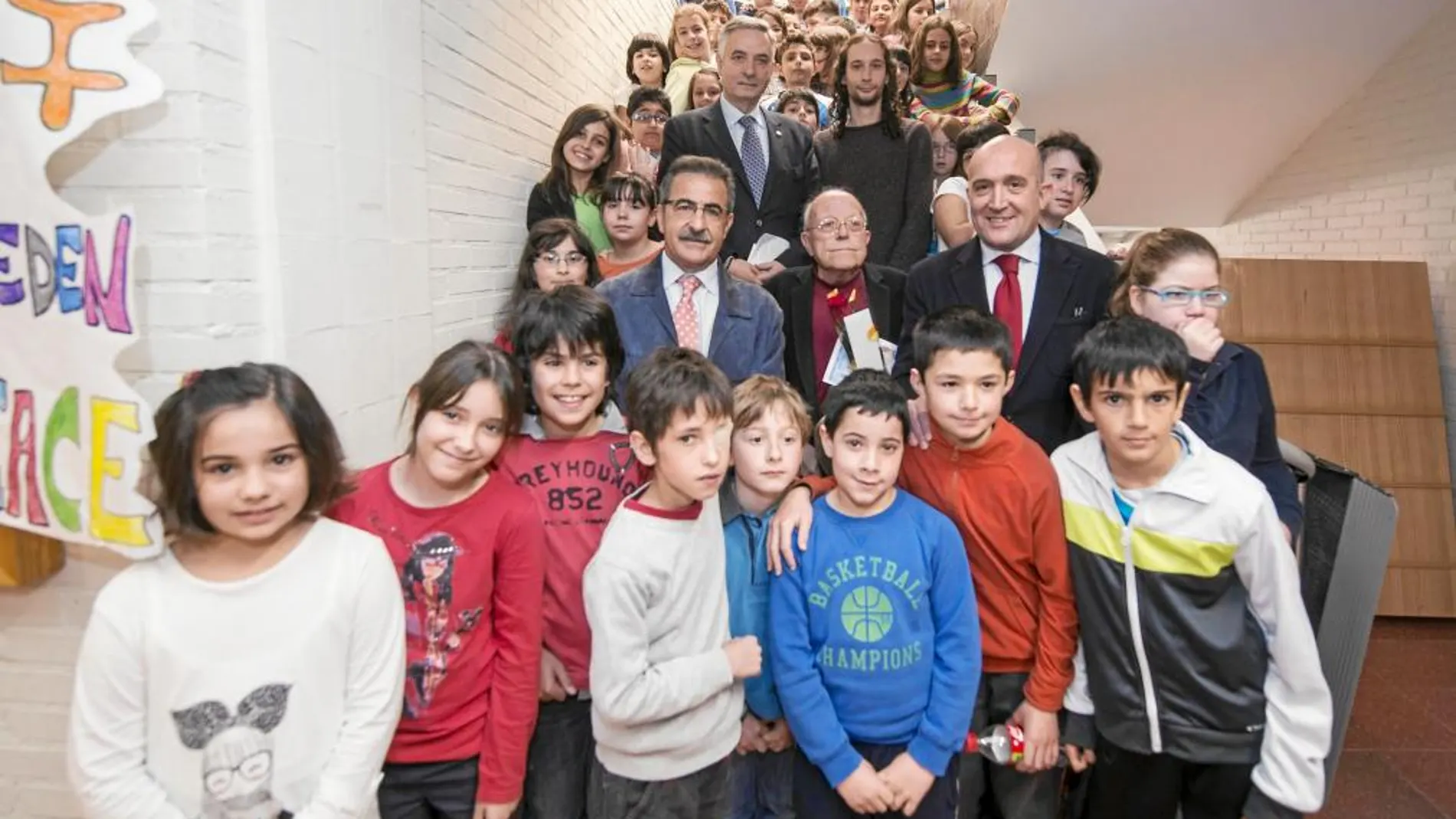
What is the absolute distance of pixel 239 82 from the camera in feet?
5.31

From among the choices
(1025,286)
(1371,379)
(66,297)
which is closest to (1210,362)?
(1025,286)

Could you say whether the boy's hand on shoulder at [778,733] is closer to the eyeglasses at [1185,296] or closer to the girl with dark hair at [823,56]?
the eyeglasses at [1185,296]

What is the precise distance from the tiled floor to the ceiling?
9.64 ft

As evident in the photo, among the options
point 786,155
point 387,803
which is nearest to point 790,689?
point 387,803

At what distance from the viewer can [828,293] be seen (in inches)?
100

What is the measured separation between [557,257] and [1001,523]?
62.9 inches

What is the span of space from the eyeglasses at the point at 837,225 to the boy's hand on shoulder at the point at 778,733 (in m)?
1.31

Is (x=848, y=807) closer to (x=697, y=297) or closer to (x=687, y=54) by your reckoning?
(x=697, y=297)

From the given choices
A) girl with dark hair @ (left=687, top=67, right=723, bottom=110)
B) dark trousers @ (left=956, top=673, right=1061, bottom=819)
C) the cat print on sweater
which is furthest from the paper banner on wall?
girl with dark hair @ (left=687, top=67, right=723, bottom=110)

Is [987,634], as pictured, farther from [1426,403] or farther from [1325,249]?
→ [1325,249]

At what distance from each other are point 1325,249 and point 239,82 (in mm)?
5737

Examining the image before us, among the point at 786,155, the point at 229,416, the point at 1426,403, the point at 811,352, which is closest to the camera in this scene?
the point at 229,416

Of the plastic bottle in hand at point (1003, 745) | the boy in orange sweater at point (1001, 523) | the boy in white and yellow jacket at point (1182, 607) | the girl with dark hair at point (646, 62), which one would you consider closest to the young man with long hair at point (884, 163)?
the boy in orange sweater at point (1001, 523)

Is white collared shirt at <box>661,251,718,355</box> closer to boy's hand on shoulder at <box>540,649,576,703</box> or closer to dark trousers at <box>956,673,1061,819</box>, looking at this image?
boy's hand on shoulder at <box>540,649,576,703</box>
